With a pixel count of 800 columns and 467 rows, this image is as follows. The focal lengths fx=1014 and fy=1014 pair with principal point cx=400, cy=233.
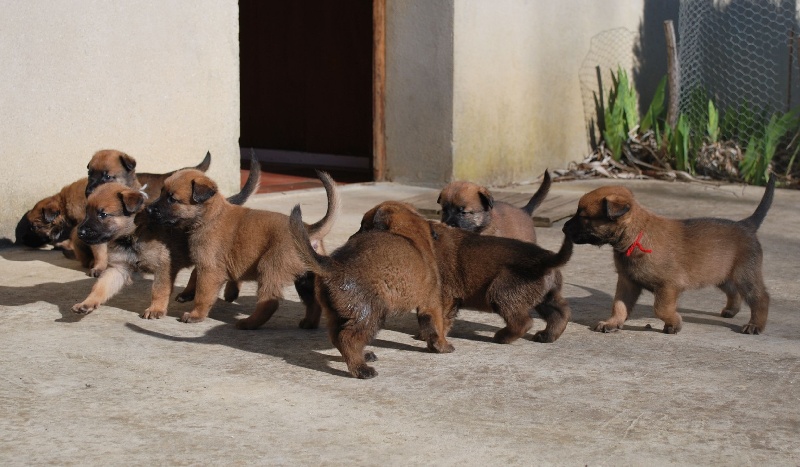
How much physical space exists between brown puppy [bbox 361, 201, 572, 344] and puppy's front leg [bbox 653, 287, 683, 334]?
0.60 meters

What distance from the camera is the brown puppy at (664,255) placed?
552 centimetres

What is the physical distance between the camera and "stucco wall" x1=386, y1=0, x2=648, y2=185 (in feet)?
35.8

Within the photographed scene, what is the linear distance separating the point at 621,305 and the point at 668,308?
0.26 metres

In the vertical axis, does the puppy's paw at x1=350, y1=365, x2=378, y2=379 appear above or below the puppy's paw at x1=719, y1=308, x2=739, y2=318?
above

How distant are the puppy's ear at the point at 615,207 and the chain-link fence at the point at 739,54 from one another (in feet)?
29.0

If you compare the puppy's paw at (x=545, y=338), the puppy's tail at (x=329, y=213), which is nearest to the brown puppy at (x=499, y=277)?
the puppy's paw at (x=545, y=338)

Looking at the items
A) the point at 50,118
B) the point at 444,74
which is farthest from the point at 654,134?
the point at 50,118

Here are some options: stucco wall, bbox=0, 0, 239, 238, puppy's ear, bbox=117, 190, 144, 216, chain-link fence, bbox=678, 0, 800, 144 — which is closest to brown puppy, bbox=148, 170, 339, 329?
puppy's ear, bbox=117, 190, 144, 216

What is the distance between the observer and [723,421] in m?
4.03

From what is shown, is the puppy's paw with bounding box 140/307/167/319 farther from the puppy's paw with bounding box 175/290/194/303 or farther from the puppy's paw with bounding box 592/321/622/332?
the puppy's paw with bounding box 592/321/622/332

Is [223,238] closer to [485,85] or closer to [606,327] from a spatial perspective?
[606,327]

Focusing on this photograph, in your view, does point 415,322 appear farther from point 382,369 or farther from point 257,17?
point 257,17

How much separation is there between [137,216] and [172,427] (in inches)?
88.6

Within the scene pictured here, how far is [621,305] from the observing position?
18.4 ft
